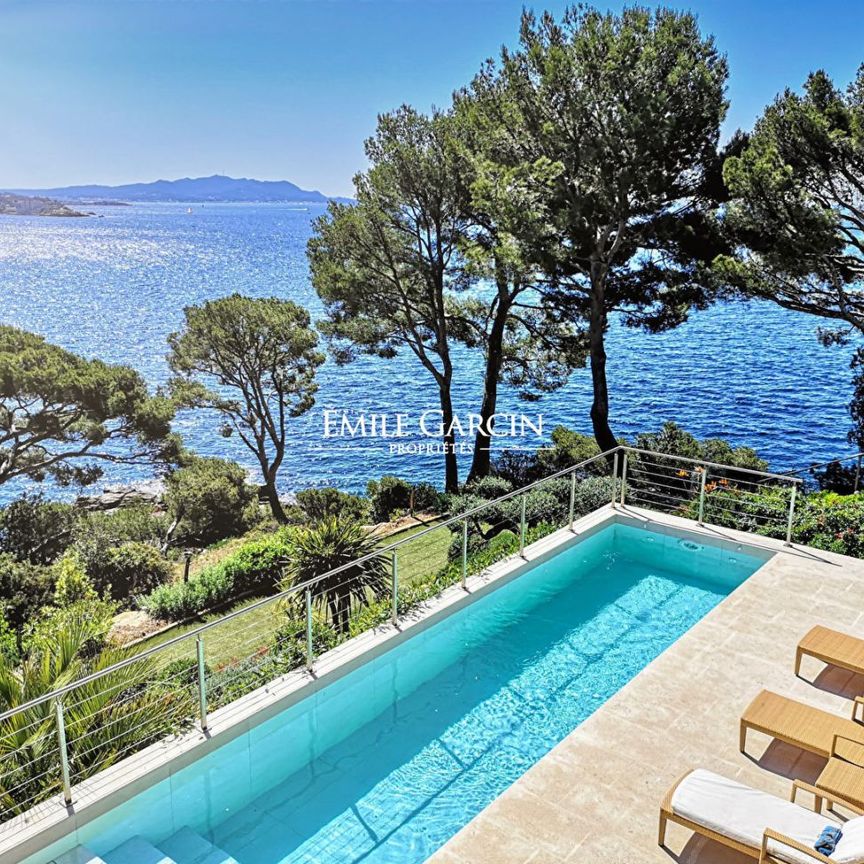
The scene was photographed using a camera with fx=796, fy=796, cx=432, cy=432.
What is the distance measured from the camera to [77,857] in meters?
4.06

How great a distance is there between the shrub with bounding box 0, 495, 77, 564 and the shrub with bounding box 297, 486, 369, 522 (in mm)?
6607

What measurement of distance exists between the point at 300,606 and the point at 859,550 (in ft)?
18.9

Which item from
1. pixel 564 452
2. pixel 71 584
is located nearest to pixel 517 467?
pixel 564 452

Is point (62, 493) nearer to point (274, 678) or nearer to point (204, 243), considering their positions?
point (274, 678)

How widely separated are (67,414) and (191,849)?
65.0ft

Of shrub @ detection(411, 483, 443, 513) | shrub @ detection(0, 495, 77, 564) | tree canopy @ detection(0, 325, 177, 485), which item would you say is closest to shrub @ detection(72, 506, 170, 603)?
shrub @ detection(0, 495, 77, 564)

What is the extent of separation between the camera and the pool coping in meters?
4.04

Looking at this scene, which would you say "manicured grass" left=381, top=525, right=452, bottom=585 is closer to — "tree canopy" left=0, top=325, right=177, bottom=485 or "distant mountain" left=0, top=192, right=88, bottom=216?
"tree canopy" left=0, top=325, right=177, bottom=485

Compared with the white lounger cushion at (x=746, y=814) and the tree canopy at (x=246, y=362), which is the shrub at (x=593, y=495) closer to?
the white lounger cushion at (x=746, y=814)

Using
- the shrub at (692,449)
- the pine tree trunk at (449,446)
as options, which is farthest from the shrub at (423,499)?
the shrub at (692,449)

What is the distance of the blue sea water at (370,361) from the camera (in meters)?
26.8

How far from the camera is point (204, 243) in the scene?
62438 millimetres

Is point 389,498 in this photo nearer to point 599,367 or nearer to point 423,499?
point 423,499

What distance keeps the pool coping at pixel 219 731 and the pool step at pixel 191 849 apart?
326 millimetres
